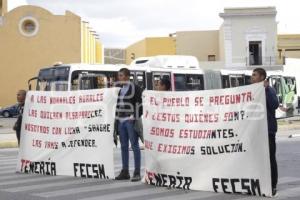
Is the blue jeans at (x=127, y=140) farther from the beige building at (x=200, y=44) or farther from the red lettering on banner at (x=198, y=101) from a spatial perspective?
the beige building at (x=200, y=44)

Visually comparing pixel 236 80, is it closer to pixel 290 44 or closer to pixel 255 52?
pixel 255 52

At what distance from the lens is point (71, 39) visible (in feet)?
178

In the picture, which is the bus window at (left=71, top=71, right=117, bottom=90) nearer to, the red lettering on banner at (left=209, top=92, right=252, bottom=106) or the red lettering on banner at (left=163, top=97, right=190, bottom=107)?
the red lettering on banner at (left=163, top=97, right=190, bottom=107)

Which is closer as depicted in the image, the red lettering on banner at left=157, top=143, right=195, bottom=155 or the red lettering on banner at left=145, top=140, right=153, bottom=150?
the red lettering on banner at left=157, top=143, right=195, bottom=155

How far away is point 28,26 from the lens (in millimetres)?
54719

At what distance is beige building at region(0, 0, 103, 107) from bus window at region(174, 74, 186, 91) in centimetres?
2644

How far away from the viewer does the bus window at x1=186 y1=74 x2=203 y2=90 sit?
96.2 ft

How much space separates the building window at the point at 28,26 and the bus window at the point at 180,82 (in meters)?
28.1

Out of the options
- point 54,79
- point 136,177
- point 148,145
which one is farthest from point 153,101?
point 54,79

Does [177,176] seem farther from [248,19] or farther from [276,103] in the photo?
[248,19]

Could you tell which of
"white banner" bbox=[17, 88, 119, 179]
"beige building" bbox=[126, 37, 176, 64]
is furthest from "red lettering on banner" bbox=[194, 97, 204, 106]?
"beige building" bbox=[126, 37, 176, 64]

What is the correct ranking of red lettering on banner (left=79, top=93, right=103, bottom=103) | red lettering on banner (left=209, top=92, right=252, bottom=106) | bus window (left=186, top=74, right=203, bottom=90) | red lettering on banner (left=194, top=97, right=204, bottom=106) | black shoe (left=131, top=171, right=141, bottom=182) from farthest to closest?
bus window (left=186, top=74, right=203, bottom=90), red lettering on banner (left=79, top=93, right=103, bottom=103), black shoe (left=131, top=171, right=141, bottom=182), red lettering on banner (left=194, top=97, right=204, bottom=106), red lettering on banner (left=209, top=92, right=252, bottom=106)

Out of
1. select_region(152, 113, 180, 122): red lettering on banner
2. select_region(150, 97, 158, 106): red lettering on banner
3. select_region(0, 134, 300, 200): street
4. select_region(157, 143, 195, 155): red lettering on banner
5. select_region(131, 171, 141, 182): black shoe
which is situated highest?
select_region(150, 97, 158, 106): red lettering on banner

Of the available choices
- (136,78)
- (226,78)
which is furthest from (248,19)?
(136,78)
